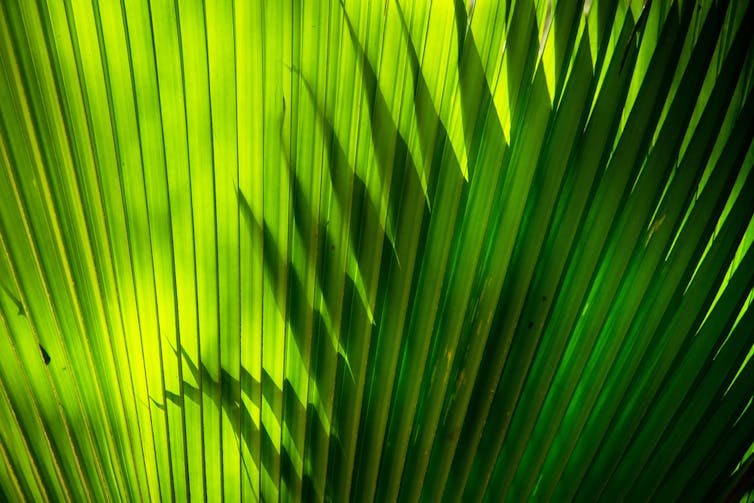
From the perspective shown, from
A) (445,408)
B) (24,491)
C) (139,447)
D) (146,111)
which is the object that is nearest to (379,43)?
(146,111)

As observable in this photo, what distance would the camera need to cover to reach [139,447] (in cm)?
64

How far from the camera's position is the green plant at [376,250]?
18.5 inches

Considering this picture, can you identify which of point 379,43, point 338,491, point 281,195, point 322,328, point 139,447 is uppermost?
point 379,43

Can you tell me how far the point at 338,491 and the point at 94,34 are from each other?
1.99 ft

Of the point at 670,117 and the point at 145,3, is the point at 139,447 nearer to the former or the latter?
the point at 145,3

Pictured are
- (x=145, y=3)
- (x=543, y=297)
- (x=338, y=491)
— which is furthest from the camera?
(x=338, y=491)

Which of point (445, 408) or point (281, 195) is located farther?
point (445, 408)

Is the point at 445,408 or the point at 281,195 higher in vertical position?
the point at 281,195

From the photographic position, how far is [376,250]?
1.84 feet

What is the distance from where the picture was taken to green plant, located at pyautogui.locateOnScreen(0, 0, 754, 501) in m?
0.47

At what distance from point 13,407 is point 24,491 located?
0.16m

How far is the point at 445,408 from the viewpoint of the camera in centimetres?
64

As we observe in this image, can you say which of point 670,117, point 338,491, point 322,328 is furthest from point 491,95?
point 338,491

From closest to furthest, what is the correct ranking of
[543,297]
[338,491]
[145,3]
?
[145,3], [543,297], [338,491]
